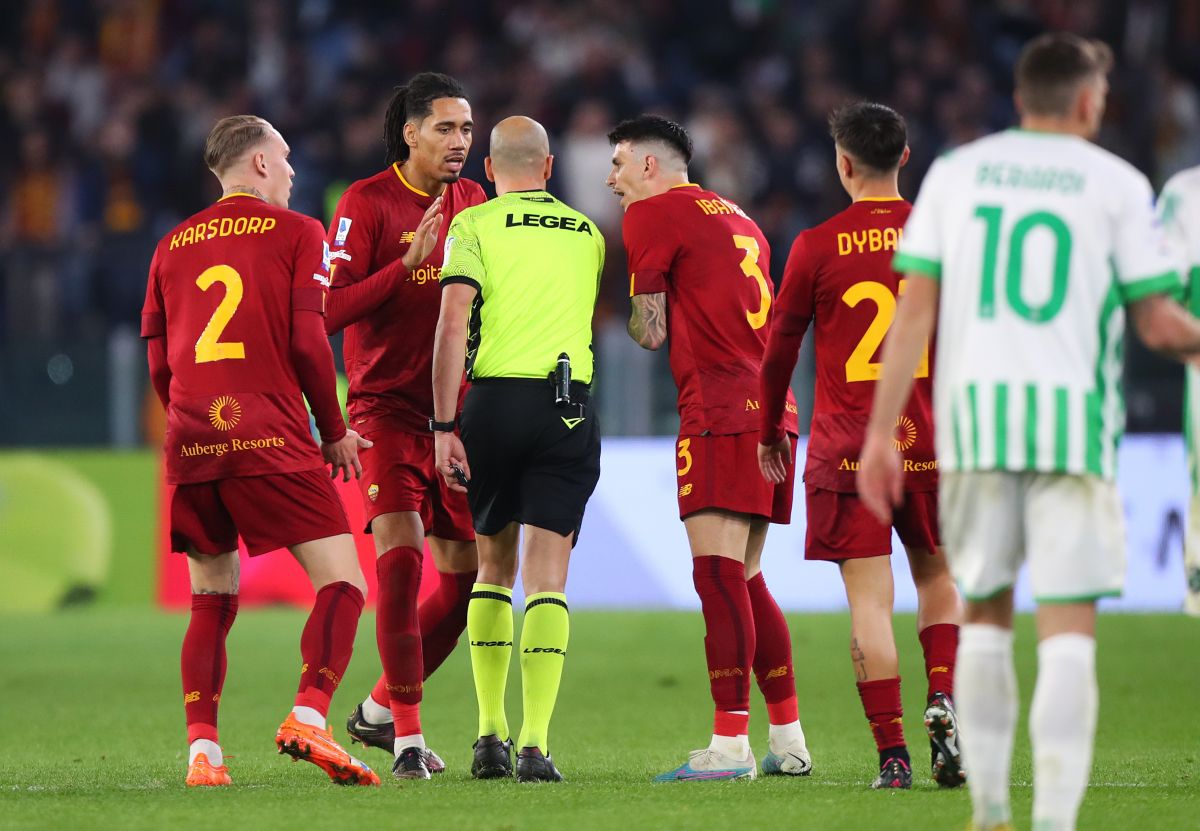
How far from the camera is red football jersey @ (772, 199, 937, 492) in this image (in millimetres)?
5781

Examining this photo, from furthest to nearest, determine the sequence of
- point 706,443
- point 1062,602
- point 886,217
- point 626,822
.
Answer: point 706,443 < point 886,217 < point 626,822 < point 1062,602

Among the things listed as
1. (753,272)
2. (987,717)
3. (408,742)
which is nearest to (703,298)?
(753,272)

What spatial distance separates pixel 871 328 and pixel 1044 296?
1.67 meters

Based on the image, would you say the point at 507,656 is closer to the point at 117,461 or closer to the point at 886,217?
the point at 886,217

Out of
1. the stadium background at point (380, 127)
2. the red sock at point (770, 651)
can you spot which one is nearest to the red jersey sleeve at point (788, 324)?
the red sock at point (770, 651)

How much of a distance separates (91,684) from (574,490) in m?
4.40

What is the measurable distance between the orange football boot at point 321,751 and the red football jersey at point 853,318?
5.74ft

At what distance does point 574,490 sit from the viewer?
607cm

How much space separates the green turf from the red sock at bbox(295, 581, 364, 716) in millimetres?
349

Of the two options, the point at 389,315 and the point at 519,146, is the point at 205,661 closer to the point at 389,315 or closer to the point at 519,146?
the point at 389,315

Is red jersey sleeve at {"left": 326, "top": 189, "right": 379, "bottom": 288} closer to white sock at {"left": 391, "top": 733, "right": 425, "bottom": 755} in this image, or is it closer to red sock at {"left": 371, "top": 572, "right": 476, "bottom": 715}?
red sock at {"left": 371, "top": 572, "right": 476, "bottom": 715}

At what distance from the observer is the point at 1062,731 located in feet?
13.2

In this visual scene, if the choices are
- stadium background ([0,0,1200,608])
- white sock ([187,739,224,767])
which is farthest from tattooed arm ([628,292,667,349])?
stadium background ([0,0,1200,608])

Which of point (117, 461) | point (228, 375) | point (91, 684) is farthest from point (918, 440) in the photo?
point (117, 461)
